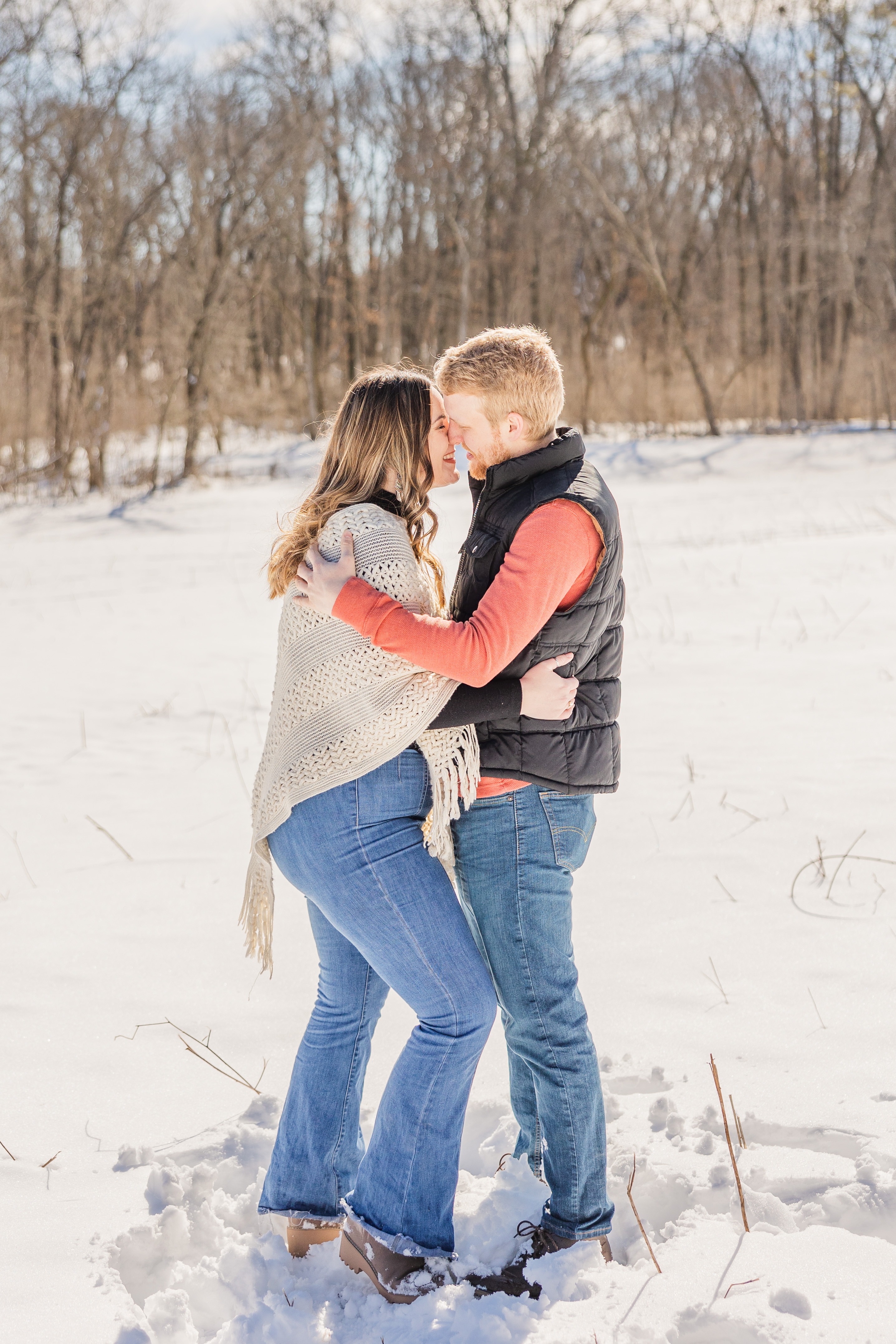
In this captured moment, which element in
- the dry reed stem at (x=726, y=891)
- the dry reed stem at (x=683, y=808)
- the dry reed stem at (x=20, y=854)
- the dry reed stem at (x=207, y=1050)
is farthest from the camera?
the dry reed stem at (x=683, y=808)

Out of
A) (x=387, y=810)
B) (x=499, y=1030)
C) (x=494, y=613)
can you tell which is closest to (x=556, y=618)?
(x=494, y=613)

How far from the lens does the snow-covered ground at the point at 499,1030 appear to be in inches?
85.0

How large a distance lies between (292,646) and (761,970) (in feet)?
6.80

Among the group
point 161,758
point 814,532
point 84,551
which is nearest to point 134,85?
point 84,551

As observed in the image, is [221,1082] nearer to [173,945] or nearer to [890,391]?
[173,945]

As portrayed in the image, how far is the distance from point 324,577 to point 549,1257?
1460mm

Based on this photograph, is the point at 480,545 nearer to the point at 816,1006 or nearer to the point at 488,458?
the point at 488,458

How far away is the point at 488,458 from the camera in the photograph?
7.36ft

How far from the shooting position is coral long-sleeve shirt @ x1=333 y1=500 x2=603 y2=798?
208 centimetres

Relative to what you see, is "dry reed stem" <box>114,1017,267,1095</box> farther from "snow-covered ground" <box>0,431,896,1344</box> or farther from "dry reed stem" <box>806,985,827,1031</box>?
"dry reed stem" <box>806,985,827,1031</box>

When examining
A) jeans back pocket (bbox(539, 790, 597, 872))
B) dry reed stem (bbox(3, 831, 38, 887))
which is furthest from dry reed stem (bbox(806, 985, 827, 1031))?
dry reed stem (bbox(3, 831, 38, 887))

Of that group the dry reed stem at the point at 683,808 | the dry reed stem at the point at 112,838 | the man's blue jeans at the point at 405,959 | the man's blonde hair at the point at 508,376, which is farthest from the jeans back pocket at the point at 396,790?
the dry reed stem at the point at 683,808

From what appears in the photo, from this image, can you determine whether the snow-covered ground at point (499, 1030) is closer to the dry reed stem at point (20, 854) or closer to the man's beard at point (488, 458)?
the dry reed stem at point (20, 854)

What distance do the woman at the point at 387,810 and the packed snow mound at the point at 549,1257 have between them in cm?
10
